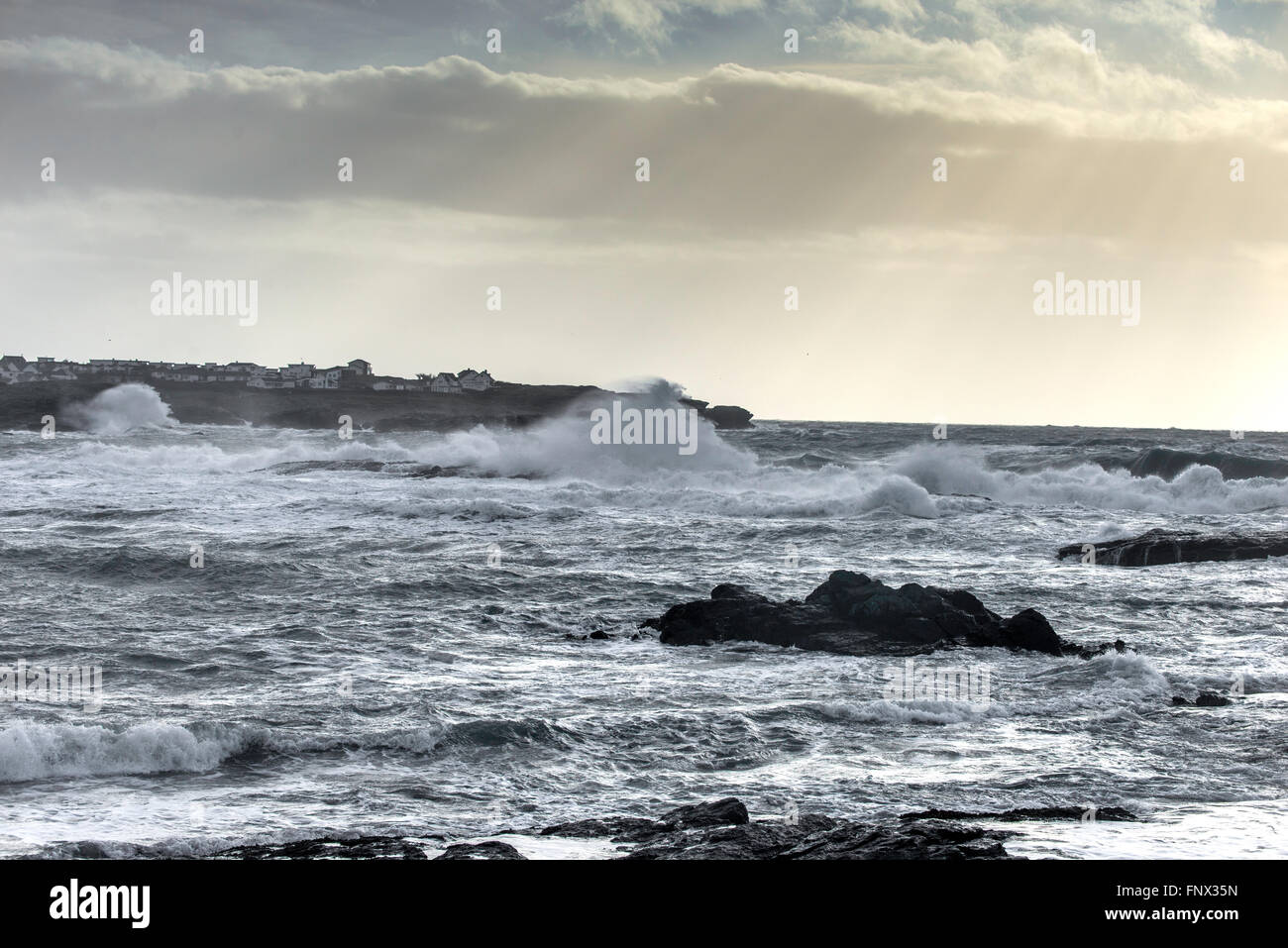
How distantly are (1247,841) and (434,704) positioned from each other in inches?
248

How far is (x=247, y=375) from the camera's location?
130625 mm

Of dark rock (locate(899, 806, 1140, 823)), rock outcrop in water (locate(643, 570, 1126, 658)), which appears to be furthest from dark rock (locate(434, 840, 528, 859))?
rock outcrop in water (locate(643, 570, 1126, 658))

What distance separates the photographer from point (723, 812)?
6.72 m

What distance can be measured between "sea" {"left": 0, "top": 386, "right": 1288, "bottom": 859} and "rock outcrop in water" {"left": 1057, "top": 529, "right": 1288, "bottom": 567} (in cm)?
57

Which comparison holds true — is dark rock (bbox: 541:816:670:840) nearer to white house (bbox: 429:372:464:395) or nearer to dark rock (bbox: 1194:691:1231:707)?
dark rock (bbox: 1194:691:1231:707)

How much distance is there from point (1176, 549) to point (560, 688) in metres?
14.2

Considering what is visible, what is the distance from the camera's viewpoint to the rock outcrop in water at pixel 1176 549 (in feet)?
66.9
